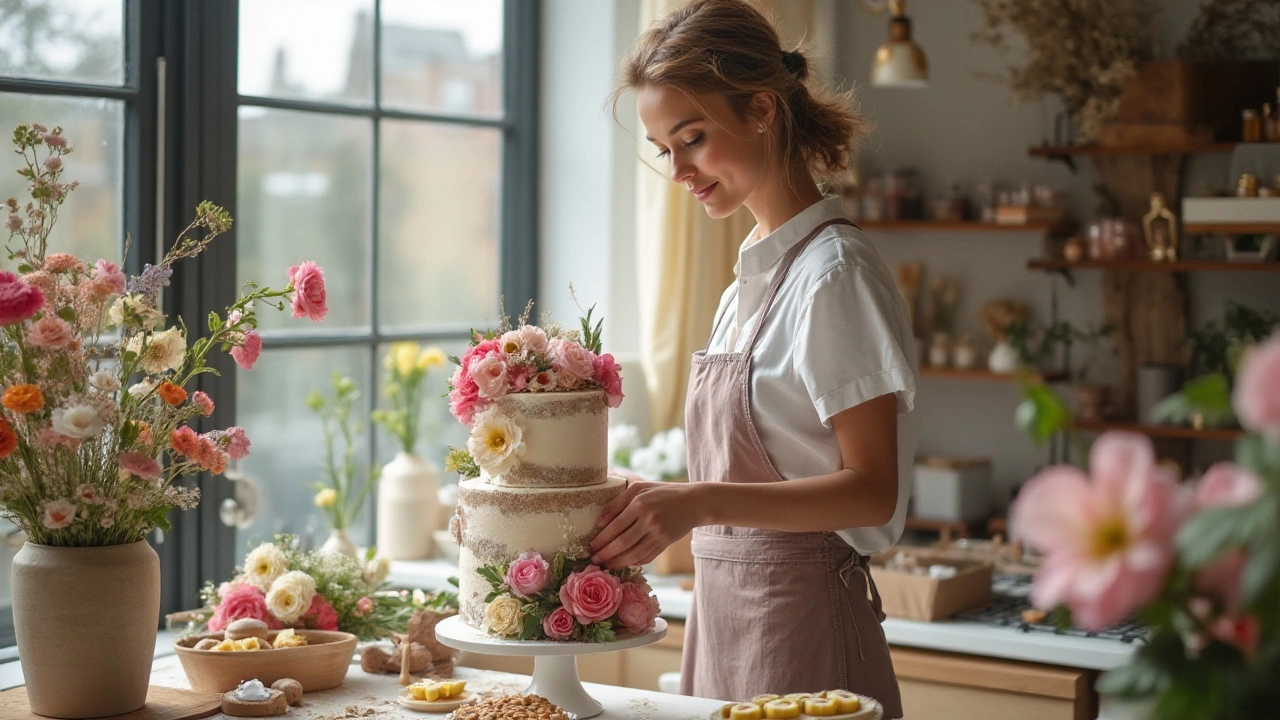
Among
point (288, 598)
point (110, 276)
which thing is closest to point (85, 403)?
point (110, 276)

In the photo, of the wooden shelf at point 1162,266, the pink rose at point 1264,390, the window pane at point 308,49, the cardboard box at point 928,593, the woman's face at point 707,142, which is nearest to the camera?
the pink rose at point 1264,390

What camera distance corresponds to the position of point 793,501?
5.74 ft

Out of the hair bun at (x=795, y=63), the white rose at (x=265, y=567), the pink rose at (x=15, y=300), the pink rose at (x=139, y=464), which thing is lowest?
the white rose at (x=265, y=567)

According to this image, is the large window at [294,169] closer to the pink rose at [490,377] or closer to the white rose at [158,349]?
the white rose at [158,349]

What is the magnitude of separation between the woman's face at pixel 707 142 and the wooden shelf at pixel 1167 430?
2.04 metres

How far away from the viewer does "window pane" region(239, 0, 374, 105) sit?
2.96 metres

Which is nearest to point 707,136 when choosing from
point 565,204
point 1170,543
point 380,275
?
point 1170,543

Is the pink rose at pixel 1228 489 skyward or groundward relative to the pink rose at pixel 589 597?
skyward

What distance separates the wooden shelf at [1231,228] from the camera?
3387 mm

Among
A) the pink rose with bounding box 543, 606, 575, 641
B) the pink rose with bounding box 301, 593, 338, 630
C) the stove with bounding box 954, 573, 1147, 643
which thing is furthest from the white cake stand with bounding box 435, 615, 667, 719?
the stove with bounding box 954, 573, 1147, 643

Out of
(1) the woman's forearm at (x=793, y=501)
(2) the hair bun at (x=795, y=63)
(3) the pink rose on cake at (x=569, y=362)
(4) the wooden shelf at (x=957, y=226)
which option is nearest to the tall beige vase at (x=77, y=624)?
(3) the pink rose on cake at (x=569, y=362)

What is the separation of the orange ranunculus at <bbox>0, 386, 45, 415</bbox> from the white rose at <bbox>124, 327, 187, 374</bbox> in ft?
0.56

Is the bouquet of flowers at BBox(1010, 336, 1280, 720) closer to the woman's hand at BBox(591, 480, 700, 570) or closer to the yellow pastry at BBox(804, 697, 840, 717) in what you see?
the yellow pastry at BBox(804, 697, 840, 717)

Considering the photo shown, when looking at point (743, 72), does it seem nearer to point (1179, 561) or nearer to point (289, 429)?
point (1179, 561)
